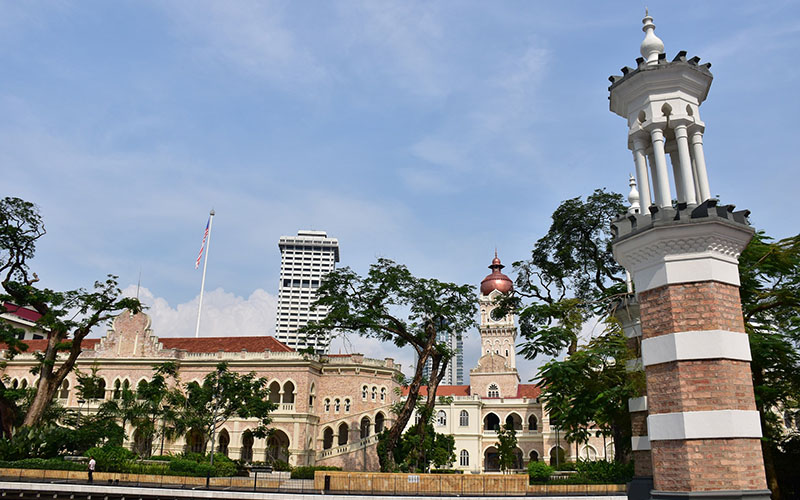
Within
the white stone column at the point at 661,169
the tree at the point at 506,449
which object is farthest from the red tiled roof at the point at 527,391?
the white stone column at the point at 661,169

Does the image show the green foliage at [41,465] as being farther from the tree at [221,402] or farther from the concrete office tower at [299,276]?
the concrete office tower at [299,276]

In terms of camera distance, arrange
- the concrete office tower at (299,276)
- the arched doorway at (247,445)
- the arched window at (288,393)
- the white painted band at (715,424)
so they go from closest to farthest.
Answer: the white painted band at (715,424)
the arched doorway at (247,445)
the arched window at (288,393)
the concrete office tower at (299,276)

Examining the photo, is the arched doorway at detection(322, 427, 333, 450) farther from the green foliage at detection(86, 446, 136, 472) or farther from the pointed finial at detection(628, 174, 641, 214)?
the pointed finial at detection(628, 174, 641, 214)

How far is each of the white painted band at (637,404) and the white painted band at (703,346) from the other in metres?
2.65

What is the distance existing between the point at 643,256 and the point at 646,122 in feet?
10.4

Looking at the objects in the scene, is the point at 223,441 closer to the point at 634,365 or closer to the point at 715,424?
the point at 634,365

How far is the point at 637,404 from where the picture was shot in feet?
45.0

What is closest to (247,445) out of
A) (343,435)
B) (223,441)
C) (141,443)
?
(223,441)

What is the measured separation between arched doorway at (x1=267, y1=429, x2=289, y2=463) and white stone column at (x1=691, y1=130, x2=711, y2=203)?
36.4m

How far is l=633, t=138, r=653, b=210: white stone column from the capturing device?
523 inches

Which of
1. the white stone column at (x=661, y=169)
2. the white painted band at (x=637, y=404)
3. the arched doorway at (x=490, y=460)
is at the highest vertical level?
the white stone column at (x=661, y=169)

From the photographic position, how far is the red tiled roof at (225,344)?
4766 cm

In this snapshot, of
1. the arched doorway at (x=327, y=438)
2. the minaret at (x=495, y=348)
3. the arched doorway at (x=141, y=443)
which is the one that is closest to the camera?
the arched doorway at (x=141, y=443)

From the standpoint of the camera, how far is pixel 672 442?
10.9 m
